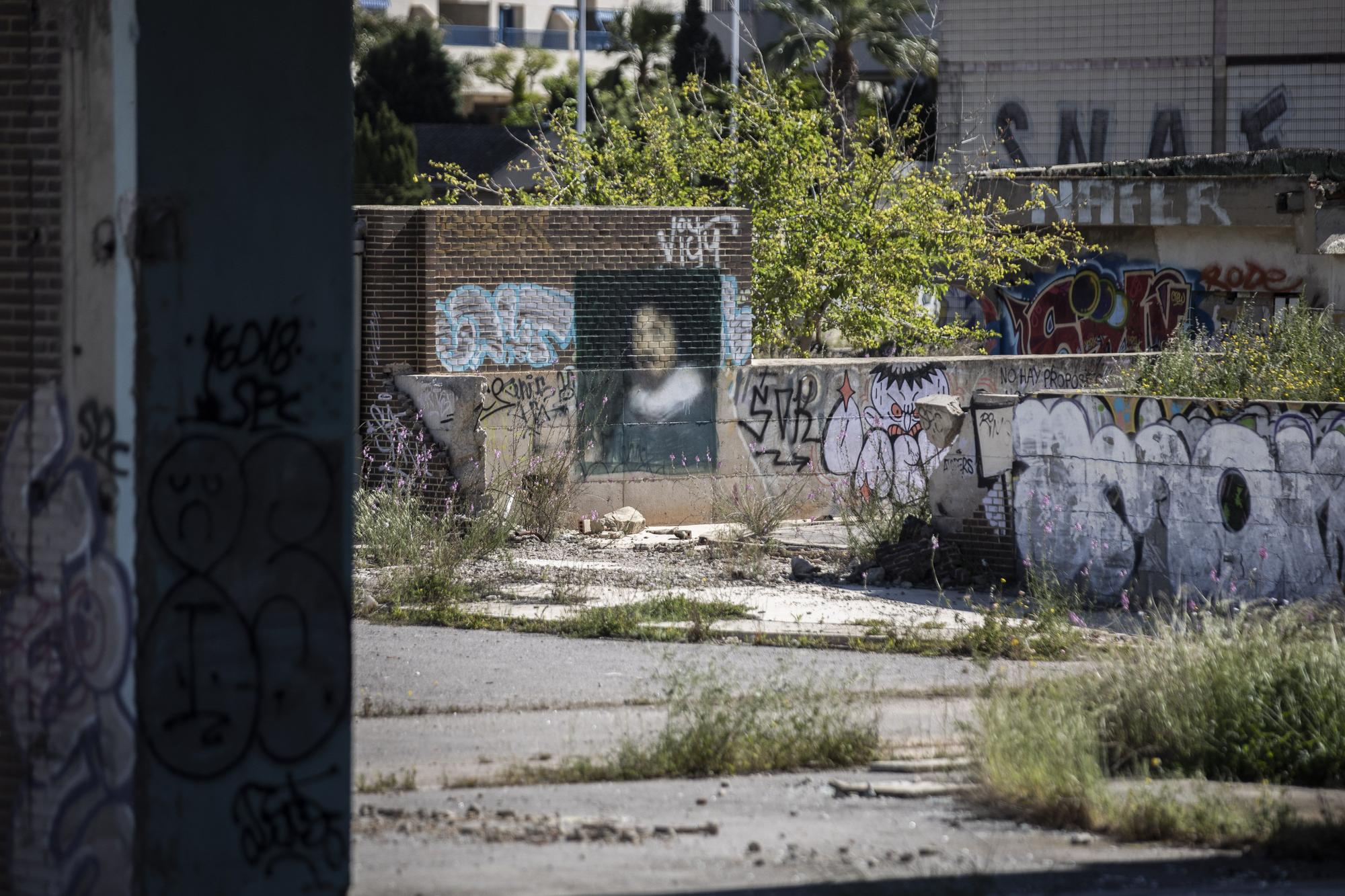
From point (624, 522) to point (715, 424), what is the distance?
1785mm

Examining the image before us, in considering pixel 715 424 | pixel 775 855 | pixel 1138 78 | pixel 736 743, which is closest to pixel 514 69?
pixel 1138 78

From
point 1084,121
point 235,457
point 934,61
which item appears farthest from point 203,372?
point 934,61

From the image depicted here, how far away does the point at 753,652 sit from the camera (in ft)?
35.8

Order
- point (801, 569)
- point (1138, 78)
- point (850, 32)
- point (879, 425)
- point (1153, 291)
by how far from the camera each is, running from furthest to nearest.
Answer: point (850, 32), point (1138, 78), point (1153, 291), point (879, 425), point (801, 569)

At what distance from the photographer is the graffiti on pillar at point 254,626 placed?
17.7 ft

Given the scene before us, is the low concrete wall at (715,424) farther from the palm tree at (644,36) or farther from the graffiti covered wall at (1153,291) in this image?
the palm tree at (644,36)

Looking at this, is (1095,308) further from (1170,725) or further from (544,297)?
(1170,725)

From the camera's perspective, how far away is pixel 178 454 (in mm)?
5410

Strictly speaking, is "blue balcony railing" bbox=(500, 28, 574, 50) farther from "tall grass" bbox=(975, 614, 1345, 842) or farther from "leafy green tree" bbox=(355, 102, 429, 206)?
"tall grass" bbox=(975, 614, 1345, 842)

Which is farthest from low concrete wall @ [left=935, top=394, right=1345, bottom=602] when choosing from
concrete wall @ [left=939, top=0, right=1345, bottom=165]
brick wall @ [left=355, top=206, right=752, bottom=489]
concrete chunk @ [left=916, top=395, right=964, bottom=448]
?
concrete wall @ [left=939, top=0, right=1345, bottom=165]

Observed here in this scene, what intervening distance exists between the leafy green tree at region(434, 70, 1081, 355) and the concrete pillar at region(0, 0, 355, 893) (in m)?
14.2

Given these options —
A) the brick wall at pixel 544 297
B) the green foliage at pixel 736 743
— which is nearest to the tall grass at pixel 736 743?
the green foliage at pixel 736 743

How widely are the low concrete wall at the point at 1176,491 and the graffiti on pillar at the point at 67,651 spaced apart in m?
8.78

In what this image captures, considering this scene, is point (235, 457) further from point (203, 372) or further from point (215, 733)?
point (215, 733)
